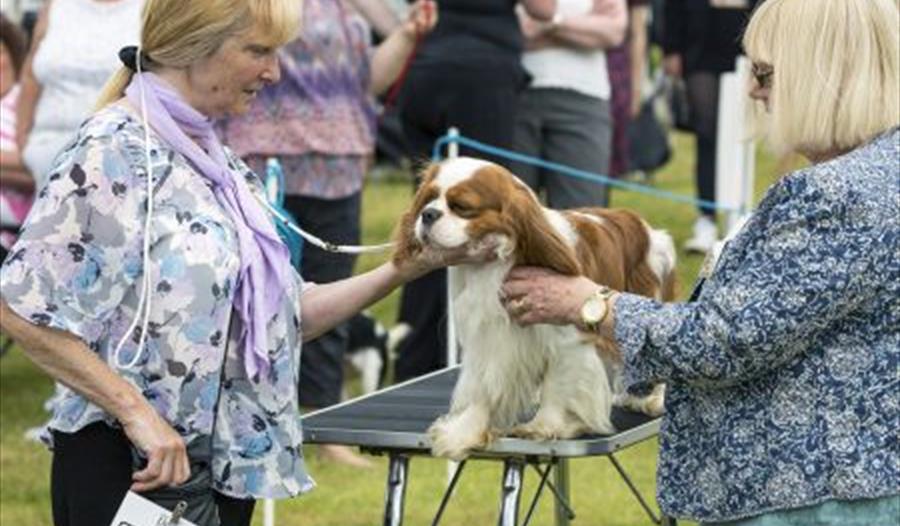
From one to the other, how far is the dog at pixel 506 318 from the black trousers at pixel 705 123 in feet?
24.9

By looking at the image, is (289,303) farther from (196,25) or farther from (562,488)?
(562,488)

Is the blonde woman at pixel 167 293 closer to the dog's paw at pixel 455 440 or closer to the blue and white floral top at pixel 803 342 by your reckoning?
the dog's paw at pixel 455 440

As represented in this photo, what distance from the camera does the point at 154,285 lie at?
392cm

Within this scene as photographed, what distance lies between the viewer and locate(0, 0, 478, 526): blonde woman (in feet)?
12.7

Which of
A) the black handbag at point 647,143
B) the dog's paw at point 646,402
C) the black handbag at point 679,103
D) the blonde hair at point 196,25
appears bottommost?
the black handbag at point 647,143

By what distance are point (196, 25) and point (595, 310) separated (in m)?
0.86

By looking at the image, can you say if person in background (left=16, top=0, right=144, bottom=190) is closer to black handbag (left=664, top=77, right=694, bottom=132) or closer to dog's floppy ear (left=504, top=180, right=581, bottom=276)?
dog's floppy ear (left=504, top=180, right=581, bottom=276)

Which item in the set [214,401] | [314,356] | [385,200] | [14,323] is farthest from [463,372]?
[385,200]

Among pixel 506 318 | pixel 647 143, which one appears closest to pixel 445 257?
pixel 506 318

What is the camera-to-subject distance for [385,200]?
16.0 metres

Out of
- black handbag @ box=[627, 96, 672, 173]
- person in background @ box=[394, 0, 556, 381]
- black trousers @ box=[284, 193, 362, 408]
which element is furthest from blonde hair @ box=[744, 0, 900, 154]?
black handbag @ box=[627, 96, 672, 173]

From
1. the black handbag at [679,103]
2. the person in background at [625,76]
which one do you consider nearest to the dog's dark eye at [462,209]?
the person in background at [625,76]

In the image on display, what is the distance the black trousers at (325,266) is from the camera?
793 centimetres

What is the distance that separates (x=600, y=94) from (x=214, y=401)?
17.5 feet
